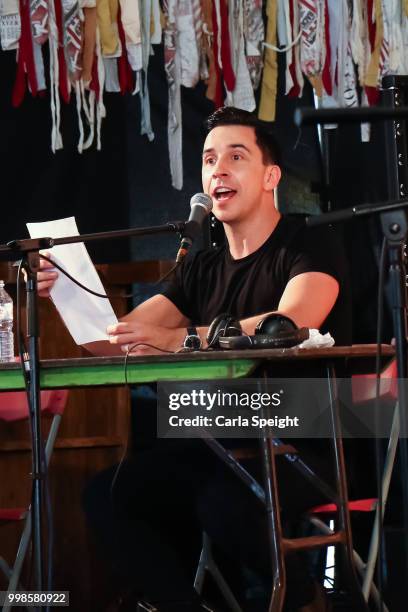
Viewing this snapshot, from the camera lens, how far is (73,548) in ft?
12.7

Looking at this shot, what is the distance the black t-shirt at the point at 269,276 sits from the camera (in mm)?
2885

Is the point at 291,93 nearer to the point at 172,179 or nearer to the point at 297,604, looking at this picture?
the point at 172,179

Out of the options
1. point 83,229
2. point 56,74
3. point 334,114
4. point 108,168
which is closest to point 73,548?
point 83,229

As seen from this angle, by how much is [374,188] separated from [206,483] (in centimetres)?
169

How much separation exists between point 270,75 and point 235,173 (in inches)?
37.4

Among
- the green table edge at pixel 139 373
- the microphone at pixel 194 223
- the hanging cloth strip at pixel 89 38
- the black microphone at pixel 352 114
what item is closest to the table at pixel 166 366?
the green table edge at pixel 139 373

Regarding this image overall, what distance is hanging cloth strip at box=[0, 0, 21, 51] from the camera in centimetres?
372

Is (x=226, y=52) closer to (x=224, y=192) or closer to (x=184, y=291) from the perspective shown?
(x=224, y=192)

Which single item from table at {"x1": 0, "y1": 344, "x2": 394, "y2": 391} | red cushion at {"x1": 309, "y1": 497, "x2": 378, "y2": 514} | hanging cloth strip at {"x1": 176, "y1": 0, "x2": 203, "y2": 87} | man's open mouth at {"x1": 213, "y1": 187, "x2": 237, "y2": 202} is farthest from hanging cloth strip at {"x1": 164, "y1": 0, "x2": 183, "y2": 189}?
table at {"x1": 0, "y1": 344, "x2": 394, "y2": 391}

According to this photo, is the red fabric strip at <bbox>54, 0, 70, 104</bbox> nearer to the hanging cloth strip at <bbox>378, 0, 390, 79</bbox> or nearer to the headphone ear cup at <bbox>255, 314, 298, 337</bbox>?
the hanging cloth strip at <bbox>378, 0, 390, 79</bbox>

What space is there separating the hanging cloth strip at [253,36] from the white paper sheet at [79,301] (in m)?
1.46

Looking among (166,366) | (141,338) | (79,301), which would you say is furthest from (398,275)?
(79,301)

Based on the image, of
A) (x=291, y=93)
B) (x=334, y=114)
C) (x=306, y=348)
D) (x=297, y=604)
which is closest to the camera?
(x=334, y=114)

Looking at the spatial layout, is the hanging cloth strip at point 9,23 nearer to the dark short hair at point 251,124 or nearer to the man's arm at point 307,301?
the dark short hair at point 251,124
